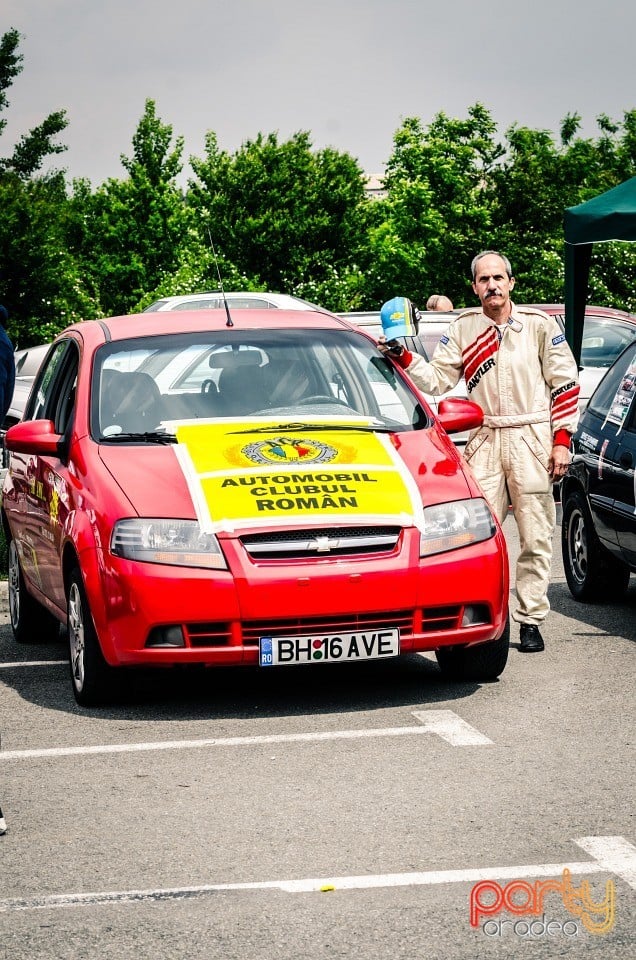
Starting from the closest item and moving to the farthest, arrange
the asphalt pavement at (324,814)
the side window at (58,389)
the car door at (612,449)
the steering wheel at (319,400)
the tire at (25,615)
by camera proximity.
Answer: the asphalt pavement at (324,814) → the steering wheel at (319,400) → the side window at (58,389) → the tire at (25,615) → the car door at (612,449)

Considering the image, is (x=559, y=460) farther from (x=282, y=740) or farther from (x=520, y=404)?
(x=282, y=740)

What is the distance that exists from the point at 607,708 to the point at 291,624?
1398 mm

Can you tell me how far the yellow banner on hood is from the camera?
6707mm

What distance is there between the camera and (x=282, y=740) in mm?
6367

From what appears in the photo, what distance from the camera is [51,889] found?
14.7 feet

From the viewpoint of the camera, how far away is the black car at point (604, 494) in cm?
913

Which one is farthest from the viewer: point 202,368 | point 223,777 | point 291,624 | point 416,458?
point 202,368

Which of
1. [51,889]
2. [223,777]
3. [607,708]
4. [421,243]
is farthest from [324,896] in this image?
[421,243]

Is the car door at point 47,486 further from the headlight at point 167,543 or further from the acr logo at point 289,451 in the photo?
the acr logo at point 289,451

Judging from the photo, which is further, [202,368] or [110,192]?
[110,192]

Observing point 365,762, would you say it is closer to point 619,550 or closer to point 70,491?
point 70,491

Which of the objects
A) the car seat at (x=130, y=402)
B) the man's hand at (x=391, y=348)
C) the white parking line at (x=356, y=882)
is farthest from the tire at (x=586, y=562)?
the white parking line at (x=356, y=882)

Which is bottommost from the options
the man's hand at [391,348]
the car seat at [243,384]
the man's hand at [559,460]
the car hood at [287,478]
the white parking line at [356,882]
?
the white parking line at [356,882]

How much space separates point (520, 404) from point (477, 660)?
157cm
